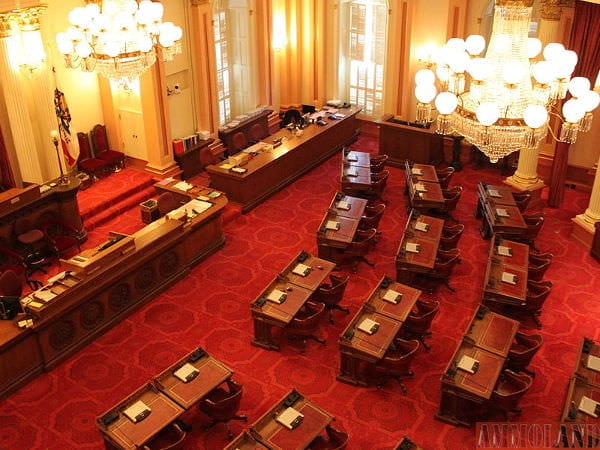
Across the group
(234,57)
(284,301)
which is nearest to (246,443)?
(284,301)

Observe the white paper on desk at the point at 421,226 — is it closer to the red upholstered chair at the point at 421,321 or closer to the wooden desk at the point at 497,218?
the wooden desk at the point at 497,218

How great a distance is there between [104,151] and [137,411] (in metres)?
7.11

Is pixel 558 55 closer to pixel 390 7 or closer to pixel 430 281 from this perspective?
pixel 430 281

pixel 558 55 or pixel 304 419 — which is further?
pixel 304 419

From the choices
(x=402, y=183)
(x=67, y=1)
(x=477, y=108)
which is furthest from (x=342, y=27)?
(x=477, y=108)

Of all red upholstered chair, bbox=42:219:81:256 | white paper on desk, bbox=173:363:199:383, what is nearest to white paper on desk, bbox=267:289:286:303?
white paper on desk, bbox=173:363:199:383

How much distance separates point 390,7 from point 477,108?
8397 millimetres

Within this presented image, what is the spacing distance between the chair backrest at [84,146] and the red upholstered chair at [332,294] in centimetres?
575

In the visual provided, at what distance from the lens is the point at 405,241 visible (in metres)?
10.4

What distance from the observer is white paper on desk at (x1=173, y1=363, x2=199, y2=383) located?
7.56 meters

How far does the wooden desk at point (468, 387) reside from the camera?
7.48 m

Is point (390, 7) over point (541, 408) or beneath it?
over

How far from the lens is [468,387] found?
7.49 meters

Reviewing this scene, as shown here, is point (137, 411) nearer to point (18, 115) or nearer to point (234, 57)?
point (18, 115)
